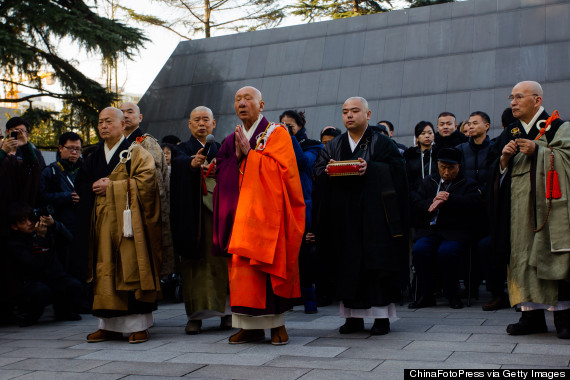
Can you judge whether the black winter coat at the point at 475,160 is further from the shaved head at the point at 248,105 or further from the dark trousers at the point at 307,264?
the shaved head at the point at 248,105

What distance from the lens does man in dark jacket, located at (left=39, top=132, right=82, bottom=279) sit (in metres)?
7.29

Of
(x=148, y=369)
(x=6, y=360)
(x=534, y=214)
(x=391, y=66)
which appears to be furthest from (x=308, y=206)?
(x=391, y=66)

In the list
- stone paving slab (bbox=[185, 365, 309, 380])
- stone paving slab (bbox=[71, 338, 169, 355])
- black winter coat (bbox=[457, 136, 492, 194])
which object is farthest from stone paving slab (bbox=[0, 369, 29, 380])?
black winter coat (bbox=[457, 136, 492, 194])

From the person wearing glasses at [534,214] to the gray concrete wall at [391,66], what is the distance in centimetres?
634

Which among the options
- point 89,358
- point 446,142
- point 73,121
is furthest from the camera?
point 73,121

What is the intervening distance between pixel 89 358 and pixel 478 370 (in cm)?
270

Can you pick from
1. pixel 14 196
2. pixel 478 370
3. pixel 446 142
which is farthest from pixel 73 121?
pixel 478 370

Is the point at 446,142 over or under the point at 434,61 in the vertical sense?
under

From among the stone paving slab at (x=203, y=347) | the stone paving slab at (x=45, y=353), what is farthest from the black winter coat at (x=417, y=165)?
the stone paving slab at (x=45, y=353)

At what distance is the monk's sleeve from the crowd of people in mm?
10

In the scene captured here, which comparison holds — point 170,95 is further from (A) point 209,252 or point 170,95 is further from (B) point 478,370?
(B) point 478,370

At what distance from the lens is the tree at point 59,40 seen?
15.7 metres

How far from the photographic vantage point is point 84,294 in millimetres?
7188

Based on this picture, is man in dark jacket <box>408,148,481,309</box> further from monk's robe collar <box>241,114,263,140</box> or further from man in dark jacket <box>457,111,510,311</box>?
monk's robe collar <box>241,114,263,140</box>
